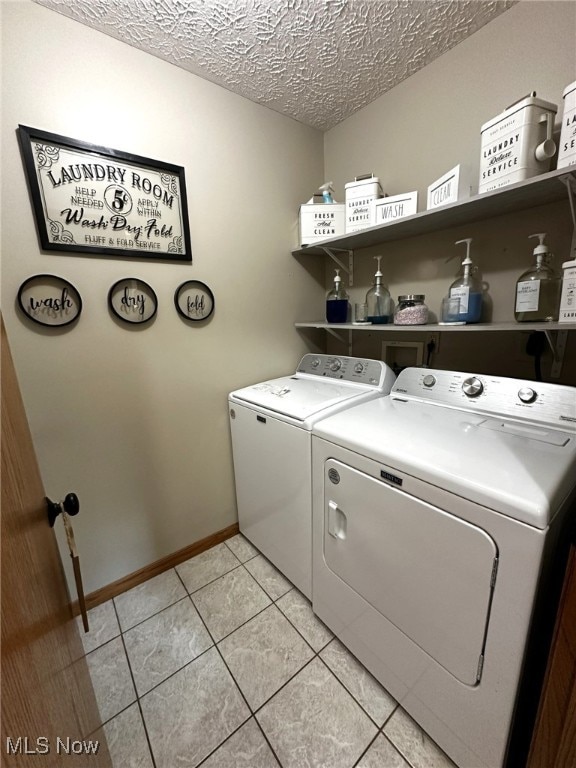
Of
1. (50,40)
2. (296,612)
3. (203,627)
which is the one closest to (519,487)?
(296,612)

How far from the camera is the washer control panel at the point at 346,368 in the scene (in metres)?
1.53

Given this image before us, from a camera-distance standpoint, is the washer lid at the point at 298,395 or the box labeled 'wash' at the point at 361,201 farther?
the box labeled 'wash' at the point at 361,201

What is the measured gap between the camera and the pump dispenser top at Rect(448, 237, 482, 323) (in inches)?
49.6

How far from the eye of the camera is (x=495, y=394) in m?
1.12

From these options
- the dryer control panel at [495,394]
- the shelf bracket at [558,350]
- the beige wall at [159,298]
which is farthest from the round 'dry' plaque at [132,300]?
the shelf bracket at [558,350]

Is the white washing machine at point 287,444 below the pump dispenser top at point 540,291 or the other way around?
below

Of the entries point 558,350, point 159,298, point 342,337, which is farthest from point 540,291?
point 159,298

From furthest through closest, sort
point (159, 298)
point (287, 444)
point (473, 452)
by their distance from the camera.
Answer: point (159, 298), point (287, 444), point (473, 452)

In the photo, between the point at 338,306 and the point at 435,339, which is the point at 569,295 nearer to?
the point at 435,339

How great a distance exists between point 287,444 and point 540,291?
1082mm

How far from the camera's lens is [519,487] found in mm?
709

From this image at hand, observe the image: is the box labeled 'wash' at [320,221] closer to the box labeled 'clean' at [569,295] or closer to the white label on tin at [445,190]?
the white label on tin at [445,190]

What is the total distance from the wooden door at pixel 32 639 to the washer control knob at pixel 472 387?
1.34 meters

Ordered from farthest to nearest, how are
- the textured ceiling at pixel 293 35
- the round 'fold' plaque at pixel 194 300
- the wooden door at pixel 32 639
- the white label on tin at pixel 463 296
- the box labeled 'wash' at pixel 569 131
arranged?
the round 'fold' plaque at pixel 194 300 < the white label on tin at pixel 463 296 < the textured ceiling at pixel 293 35 < the box labeled 'wash' at pixel 569 131 < the wooden door at pixel 32 639
